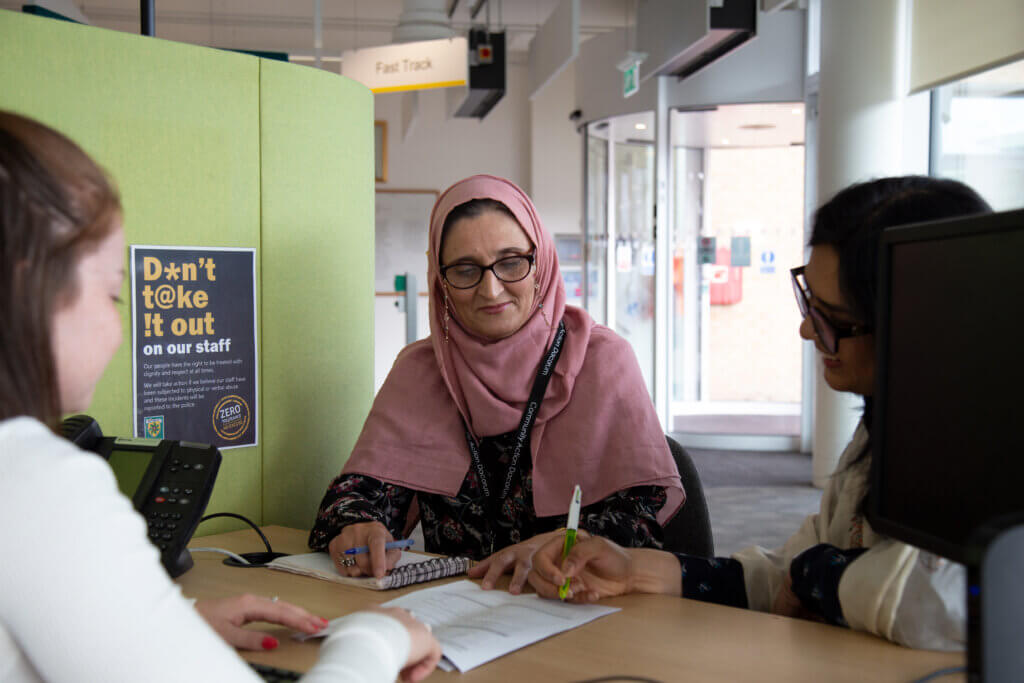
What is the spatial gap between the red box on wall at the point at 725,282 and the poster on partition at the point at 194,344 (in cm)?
570

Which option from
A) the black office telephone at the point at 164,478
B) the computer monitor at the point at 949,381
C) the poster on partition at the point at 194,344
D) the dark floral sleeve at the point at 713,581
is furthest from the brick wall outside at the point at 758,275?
the computer monitor at the point at 949,381

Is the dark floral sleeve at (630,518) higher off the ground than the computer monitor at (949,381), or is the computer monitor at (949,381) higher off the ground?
the computer monitor at (949,381)

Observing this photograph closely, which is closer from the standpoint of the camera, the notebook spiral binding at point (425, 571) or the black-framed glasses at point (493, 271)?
the notebook spiral binding at point (425, 571)

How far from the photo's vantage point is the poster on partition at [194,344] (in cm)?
179

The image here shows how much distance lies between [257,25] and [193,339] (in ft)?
24.7

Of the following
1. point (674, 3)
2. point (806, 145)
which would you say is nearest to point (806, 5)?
point (806, 145)

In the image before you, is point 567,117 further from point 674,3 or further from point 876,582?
point 876,582

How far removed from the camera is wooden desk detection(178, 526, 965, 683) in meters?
1.09

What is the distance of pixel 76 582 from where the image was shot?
655mm

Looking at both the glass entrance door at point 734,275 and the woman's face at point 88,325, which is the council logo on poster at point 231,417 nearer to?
the woman's face at point 88,325

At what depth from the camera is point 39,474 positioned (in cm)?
66


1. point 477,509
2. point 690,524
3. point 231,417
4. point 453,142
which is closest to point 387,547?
point 477,509

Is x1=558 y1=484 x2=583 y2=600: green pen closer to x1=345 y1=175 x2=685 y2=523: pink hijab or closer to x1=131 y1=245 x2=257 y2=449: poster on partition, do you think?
x1=345 y1=175 x2=685 y2=523: pink hijab

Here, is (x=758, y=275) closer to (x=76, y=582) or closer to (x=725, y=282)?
(x=725, y=282)
